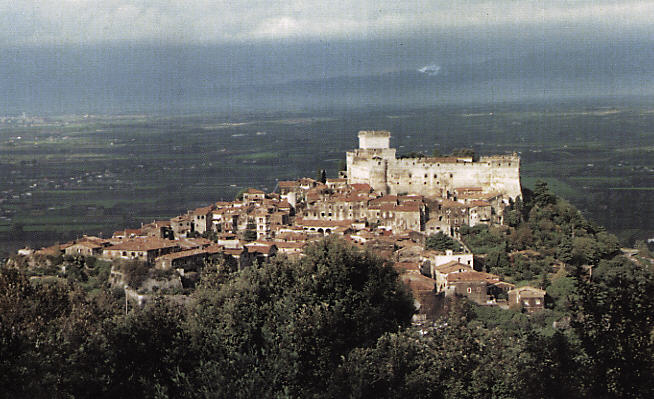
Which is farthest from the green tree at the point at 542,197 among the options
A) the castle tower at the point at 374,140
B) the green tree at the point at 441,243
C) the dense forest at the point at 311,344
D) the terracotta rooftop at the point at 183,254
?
Answer: the dense forest at the point at 311,344

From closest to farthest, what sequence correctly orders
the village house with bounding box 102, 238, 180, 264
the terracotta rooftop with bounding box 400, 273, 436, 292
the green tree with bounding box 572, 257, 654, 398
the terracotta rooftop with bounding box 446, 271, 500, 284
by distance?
the green tree with bounding box 572, 257, 654, 398, the terracotta rooftop with bounding box 400, 273, 436, 292, the terracotta rooftop with bounding box 446, 271, 500, 284, the village house with bounding box 102, 238, 180, 264

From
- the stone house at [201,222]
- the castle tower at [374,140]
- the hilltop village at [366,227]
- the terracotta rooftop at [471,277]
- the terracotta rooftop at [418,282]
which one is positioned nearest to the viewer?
the terracotta rooftop at [418,282]

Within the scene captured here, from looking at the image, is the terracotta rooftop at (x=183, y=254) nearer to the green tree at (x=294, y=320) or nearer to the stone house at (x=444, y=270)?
the stone house at (x=444, y=270)

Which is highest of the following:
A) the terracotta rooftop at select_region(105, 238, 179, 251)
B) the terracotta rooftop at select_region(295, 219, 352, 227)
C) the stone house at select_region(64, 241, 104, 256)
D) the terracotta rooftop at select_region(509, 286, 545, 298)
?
the terracotta rooftop at select_region(295, 219, 352, 227)

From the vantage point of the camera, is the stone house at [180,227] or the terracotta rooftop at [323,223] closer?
the terracotta rooftop at [323,223]

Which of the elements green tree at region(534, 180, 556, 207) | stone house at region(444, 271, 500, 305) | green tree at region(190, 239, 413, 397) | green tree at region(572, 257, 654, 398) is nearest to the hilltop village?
stone house at region(444, 271, 500, 305)

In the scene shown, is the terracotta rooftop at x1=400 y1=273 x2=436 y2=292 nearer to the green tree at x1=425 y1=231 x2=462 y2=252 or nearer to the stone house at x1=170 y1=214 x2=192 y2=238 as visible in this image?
the green tree at x1=425 y1=231 x2=462 y2=252

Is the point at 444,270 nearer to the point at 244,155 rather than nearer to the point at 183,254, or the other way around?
the point at 183,254
